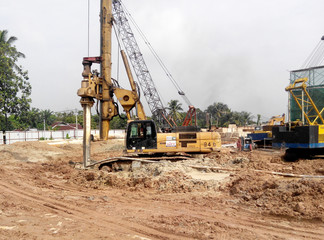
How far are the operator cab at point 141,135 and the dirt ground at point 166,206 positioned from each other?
1.95m

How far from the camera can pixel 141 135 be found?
1281cm

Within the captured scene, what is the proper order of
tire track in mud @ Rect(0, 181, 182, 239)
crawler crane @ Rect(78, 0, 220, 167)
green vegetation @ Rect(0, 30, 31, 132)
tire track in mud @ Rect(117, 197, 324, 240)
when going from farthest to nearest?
green vegetation @ Rect(0, 30, 31, 132)
crawler crane @ Rect(78, 0, 220, 167)
tire track in mud @ Rect(0, 181, 182, 239)
tire track in mud @ Rect(117, 197, 324, 240)

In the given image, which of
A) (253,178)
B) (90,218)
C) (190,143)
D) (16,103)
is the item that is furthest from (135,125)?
(16,103)

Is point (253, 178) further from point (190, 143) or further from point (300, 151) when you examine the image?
point (300, 151)

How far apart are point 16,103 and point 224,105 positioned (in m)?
50.6

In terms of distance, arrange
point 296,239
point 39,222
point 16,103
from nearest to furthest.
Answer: point 296,239, point 39,222, point 16,103

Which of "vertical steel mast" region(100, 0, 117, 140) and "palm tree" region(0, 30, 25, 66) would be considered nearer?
"vertical steel mast" region(100, 0, 117, 140)

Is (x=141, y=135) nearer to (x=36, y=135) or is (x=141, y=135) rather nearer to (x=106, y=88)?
(x=106, y=88)

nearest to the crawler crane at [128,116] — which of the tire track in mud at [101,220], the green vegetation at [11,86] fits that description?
the tire track in mud at [101,220]

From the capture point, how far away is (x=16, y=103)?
1184 inches

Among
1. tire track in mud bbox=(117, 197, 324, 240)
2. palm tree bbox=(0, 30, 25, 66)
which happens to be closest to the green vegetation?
palm tree bbox=(0, 30, 25, 66)

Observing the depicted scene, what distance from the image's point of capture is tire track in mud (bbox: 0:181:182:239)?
5141mm

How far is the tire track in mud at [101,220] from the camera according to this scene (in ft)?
16.9

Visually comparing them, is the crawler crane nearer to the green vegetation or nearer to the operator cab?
the operator cab
